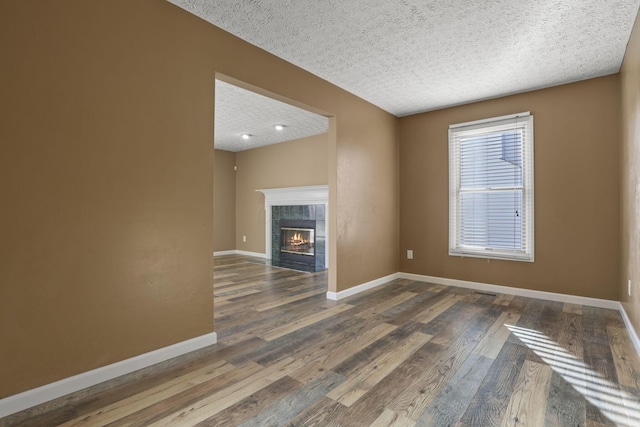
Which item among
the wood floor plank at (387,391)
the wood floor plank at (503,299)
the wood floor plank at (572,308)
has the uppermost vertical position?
the wood floor plank at (387,391)

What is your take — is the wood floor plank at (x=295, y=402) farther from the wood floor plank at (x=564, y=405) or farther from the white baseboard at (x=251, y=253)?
the white baseboard at (x=251, y=253)

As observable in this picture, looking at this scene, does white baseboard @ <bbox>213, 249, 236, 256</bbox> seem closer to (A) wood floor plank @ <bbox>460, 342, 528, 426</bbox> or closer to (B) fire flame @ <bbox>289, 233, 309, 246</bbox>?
(B) fire flame @ <bbox>289, 233, 309, 246</bbox>

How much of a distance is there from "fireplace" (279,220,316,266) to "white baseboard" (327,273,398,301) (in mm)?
1665

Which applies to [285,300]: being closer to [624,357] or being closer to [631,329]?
[624,357]

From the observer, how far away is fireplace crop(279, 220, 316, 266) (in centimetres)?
606

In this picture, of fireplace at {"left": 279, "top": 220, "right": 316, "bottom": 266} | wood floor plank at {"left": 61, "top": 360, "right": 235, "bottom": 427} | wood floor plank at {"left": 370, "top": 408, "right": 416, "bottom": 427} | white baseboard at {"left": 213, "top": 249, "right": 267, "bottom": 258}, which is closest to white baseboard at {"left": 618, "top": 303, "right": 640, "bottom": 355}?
wood floor plank at {"left": 370, "top": 408, "right": 416, "bottom": 427}

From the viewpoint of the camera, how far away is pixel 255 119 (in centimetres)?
502

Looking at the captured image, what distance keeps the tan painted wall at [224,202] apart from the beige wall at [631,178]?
22.3 feet

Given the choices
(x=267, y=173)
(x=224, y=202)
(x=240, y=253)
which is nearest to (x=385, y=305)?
(x=267, y=173)

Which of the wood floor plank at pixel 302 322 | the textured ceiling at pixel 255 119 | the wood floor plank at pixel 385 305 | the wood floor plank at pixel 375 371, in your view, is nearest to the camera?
the wood floor plank at pixel 375 371

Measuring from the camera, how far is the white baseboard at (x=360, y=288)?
3738 mm

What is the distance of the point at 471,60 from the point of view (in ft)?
10.1

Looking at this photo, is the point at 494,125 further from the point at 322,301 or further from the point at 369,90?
the point at 322,301

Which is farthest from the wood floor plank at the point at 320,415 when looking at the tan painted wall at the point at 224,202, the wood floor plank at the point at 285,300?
the tan painted wall at the point at 224,202
